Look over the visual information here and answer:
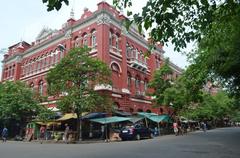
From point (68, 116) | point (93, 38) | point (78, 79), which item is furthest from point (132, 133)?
point (93, 38)

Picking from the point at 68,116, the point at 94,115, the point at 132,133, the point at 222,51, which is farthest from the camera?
the point at 68,116

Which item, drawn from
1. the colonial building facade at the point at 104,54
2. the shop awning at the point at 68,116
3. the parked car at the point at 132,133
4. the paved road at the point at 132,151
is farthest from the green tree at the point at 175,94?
the paved road at the point at 132,151

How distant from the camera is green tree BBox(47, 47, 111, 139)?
24.6 meters

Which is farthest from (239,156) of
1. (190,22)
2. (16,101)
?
(16,101)

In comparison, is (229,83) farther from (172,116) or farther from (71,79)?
(172,116)

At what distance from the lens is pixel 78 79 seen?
25188 mm

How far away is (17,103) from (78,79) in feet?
29.9

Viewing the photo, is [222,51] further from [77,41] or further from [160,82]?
[77,41]

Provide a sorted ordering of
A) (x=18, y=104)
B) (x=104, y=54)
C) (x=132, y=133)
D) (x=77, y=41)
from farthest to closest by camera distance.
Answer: (x=77, y=41), (x=104, y=54), (x=18, y=104), (x=132, y=133)

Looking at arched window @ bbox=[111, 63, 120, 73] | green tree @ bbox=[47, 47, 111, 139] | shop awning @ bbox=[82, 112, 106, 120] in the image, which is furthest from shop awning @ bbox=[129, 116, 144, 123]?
arched window @ bbox=[111, 63, 120, 73]

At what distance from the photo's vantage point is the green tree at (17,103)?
29891 millimetres

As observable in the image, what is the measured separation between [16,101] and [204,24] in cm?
2667

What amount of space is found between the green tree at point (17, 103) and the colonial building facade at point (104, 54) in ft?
14.1

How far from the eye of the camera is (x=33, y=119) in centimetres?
3177
